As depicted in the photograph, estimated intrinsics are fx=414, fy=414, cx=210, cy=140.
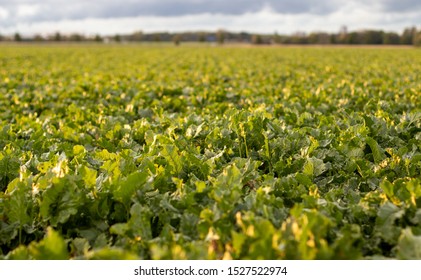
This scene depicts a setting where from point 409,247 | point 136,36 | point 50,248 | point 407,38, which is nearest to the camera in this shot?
point 50,248

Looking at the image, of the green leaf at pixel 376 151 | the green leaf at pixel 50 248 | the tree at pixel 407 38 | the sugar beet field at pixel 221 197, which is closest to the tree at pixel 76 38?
the tree at pixel 407 38

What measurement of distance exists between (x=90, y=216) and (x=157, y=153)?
1.15 m

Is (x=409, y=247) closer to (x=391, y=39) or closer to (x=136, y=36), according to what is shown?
(x=391, y=39)

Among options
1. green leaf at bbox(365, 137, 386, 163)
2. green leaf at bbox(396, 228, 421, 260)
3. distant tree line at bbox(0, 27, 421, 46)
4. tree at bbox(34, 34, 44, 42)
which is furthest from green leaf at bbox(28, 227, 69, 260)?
tree at bbox(34, 34, 44, 42)

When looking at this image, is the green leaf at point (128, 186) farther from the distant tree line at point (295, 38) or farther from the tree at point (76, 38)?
the tree at point (76, 38)

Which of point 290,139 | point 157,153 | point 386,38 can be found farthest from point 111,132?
point 386,38

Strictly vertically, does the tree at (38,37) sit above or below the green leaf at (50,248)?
above

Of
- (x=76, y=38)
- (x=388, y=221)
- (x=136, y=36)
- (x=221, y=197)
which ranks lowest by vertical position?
(x=388, y=221)

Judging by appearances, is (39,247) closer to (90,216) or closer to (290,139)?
(90,216)

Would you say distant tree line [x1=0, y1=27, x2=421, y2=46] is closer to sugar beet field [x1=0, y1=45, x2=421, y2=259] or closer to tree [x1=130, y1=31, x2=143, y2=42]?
tree [x1=130, y1=31, x2=143, y2=42]

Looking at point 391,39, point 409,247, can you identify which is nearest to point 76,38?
point 391,39

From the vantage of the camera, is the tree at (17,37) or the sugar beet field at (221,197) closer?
the sugar beet field at (221,197)

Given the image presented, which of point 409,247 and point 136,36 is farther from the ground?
point 136,36

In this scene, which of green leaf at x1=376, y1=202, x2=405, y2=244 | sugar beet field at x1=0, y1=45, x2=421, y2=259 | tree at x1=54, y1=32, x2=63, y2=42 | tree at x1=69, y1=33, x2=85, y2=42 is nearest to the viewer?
sugar beet field at x1=0, y1=45, x2=421, y2=259
